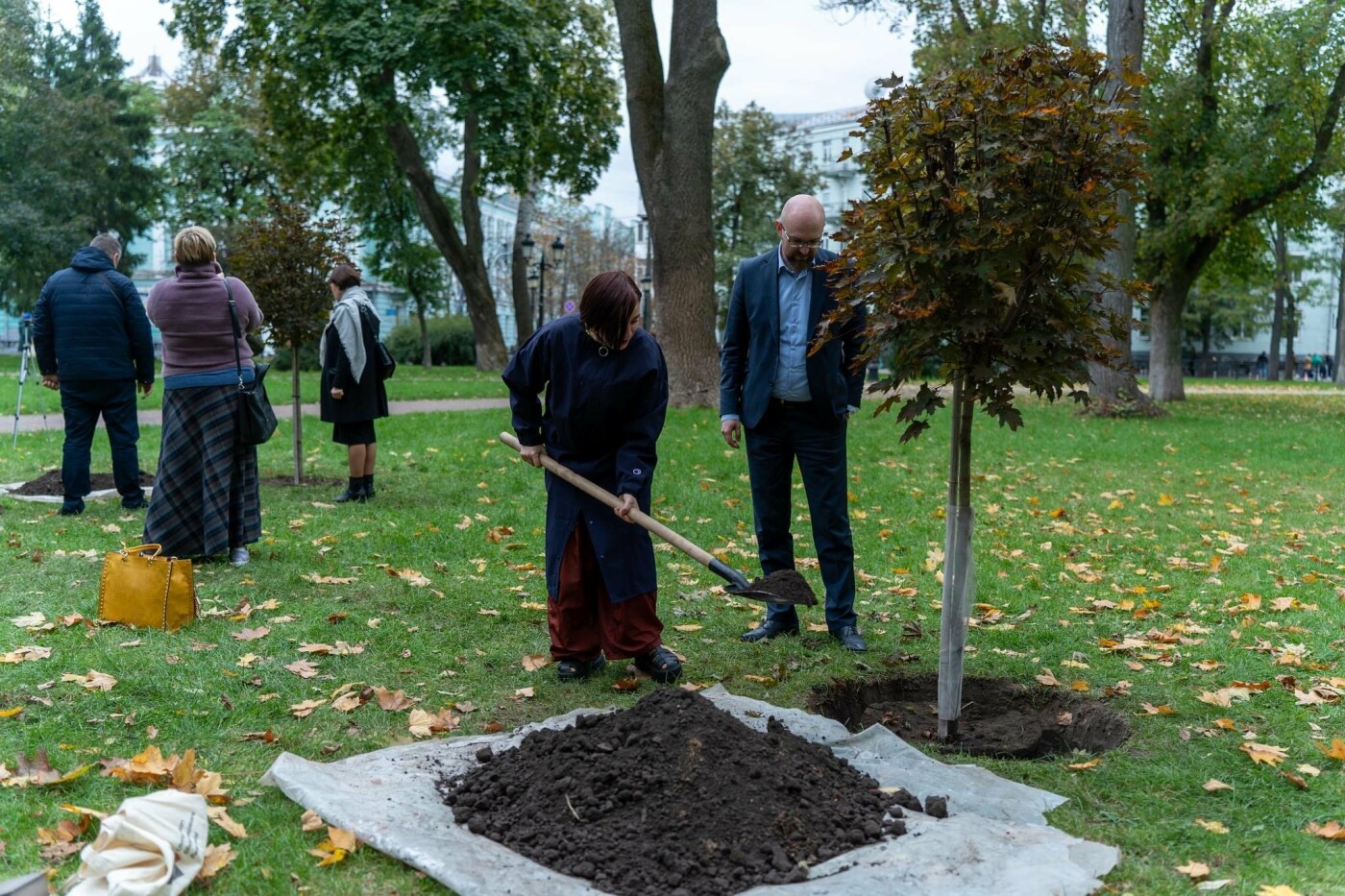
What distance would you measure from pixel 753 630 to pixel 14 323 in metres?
64.6

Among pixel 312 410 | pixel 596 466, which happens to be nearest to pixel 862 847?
pixel 596 466

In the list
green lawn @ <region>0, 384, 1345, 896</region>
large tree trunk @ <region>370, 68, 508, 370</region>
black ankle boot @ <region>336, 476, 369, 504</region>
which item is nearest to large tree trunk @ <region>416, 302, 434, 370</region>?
large tree trunk @ <region>370, 68, 508, 370</region>

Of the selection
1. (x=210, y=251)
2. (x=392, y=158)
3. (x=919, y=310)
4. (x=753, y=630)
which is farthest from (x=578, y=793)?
(x=392, y=158)

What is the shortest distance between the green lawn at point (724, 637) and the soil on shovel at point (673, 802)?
453mm

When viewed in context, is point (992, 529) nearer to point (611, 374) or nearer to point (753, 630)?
point (753, 630)

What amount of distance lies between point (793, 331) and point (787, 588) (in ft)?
4.41

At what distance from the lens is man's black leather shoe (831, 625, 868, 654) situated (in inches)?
226

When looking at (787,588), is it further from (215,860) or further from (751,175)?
(751,175)

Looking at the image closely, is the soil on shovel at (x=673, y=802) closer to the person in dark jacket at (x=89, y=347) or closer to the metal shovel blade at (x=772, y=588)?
the metal shovel blade at (x=772, y=588)

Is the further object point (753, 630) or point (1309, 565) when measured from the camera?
point (1309, 565)

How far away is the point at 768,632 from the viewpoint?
5.95 m

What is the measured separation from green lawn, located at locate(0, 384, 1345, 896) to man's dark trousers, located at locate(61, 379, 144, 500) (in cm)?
33

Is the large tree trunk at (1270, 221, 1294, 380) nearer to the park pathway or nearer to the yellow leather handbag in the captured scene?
the park pathway

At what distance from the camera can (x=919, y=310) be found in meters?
4.00
